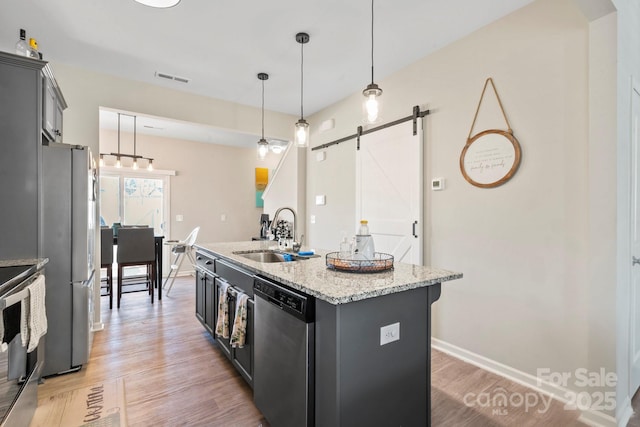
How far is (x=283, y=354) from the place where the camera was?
1568 mm

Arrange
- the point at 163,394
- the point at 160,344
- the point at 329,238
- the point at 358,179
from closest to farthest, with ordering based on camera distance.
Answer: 1. the point at 163,394
2. the point at 160,344
3. the point at 358,179
4. the point at 329,238

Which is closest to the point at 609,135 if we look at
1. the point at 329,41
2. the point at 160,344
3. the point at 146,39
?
the point at 329,41

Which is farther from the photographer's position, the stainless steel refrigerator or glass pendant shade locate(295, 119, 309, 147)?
glass pendant shade locate(295, 119, 309, 147)

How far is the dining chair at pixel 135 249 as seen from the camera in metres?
4.09

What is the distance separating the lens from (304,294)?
56.5 inches

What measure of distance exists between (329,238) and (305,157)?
1.33 metres

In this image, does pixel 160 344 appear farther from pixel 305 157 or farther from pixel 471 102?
pixel 471 102

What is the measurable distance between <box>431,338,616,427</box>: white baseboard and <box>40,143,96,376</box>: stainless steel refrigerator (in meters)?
2.99

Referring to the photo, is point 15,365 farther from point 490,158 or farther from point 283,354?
point 490,158

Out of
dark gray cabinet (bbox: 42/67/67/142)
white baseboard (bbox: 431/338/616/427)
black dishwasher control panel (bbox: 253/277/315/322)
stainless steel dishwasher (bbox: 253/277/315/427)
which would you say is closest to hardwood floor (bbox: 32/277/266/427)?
stainless steel dishwasher (bbox: 253/277/315/427)

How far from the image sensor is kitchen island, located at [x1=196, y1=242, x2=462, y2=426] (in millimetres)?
Result: 1286

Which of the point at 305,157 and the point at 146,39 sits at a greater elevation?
the point at 146,39

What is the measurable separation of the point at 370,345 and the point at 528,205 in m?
1.65

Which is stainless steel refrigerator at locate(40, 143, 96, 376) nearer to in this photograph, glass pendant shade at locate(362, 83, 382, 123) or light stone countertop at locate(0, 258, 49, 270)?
light stone countertop at locate(0, 258, 49, 270)
